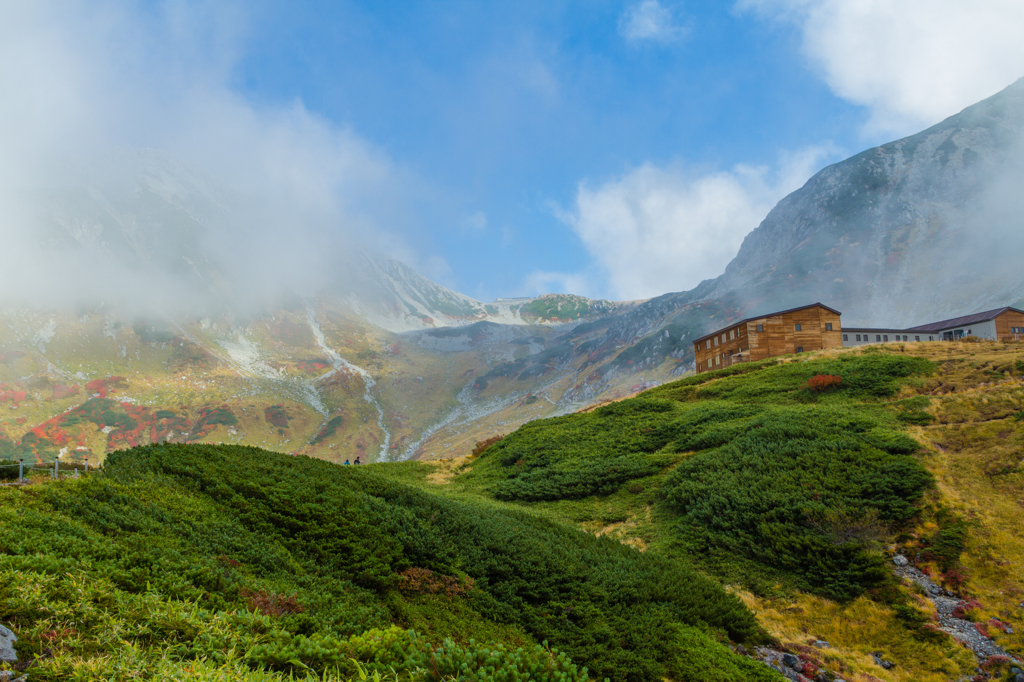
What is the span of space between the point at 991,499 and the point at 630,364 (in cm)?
12049

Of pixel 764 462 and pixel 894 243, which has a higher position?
pixel 894 243

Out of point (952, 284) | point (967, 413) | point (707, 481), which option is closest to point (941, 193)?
point (952, 284)

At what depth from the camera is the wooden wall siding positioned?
51.6 m

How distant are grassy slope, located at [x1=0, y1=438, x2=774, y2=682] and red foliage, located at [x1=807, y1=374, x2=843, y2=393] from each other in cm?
2117

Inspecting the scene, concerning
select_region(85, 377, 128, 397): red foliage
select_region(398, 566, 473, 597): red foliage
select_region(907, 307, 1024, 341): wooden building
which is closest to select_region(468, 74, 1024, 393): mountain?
select_region(907, 307, 1024, 341): wooden building

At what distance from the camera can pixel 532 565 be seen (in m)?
11.3

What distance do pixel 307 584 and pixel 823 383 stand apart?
30597mm

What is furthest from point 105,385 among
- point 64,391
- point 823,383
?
point 823,383

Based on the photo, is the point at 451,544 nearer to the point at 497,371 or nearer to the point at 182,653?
the point at 182,653

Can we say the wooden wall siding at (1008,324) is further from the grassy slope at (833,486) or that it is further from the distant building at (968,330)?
the grassy slope at (833,486)

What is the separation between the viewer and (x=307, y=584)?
26.8 feet

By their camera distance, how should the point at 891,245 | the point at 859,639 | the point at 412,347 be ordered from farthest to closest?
the point at 412,347 < the point at 891,245 < the point at 859,639

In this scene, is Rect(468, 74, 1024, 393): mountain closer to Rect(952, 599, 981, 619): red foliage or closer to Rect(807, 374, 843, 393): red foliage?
Rect(807, 374, 843, 393): red foliage

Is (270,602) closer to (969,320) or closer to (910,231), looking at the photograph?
(969,320)
